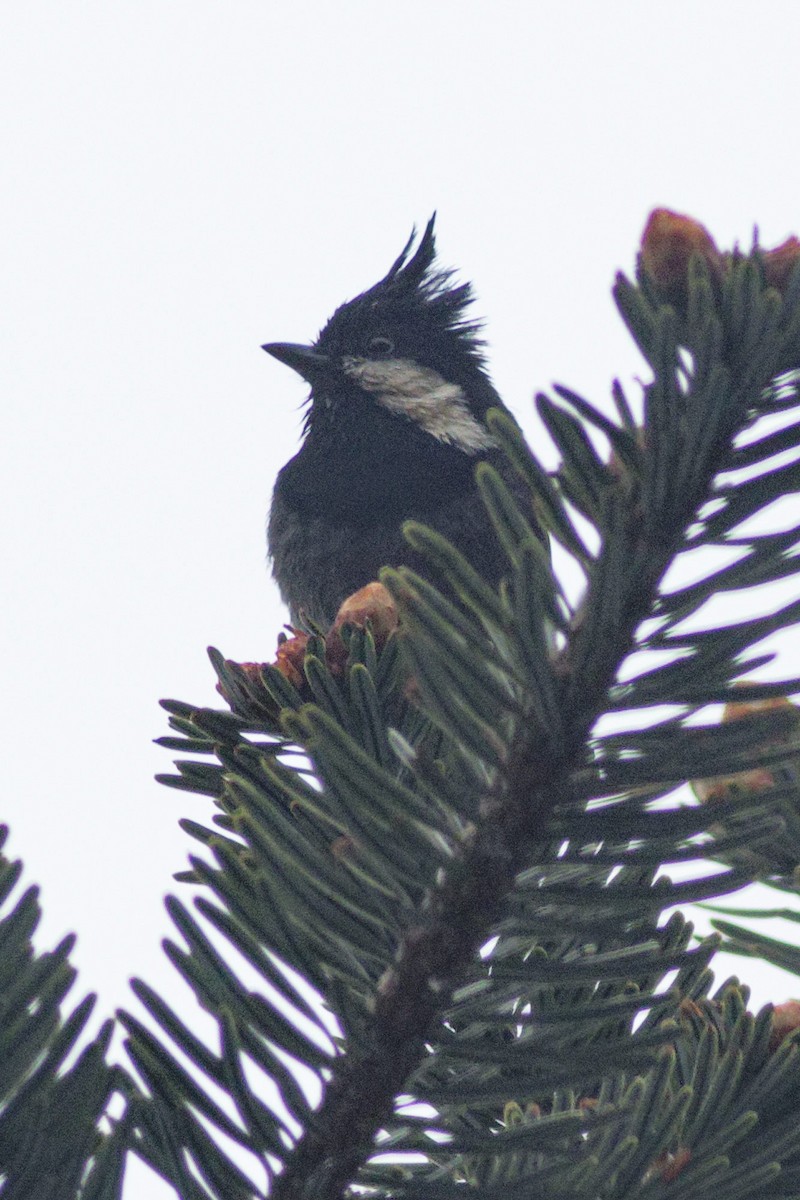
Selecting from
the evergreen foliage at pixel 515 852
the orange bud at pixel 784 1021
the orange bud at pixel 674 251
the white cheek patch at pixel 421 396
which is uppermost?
the white cheek patch at pixel 421 396

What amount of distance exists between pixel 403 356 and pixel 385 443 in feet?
1.60

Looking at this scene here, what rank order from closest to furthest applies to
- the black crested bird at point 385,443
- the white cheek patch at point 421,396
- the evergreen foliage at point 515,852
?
the evergreen foliage at point 515,852, the black crested bird at point 385,443, the white cheek patch at point 421,396

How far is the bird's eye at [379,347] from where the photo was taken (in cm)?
411

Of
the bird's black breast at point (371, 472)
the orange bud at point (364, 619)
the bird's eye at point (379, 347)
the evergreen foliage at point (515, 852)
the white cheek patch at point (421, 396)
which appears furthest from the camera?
the bird's eye at point (379, 347)

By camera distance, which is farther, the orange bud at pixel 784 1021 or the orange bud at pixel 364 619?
the orange bud at pixel 364 619

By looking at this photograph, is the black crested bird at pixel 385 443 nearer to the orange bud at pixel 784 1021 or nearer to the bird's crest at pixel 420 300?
the bird's crest at pixel 420 300

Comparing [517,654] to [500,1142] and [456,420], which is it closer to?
[500,1142]

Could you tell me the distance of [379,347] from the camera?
4.13 m

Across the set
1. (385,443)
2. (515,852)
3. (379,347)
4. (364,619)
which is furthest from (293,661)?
A: (379,347)

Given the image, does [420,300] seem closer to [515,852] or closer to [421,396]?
[421,396]

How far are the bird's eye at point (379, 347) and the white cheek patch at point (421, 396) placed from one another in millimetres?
23

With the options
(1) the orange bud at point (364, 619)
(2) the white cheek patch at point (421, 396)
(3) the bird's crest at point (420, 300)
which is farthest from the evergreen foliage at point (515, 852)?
(3) the bird's crest at point (420, 300)

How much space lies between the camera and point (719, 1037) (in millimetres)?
945

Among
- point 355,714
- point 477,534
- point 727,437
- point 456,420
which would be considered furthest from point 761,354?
point 456,420
